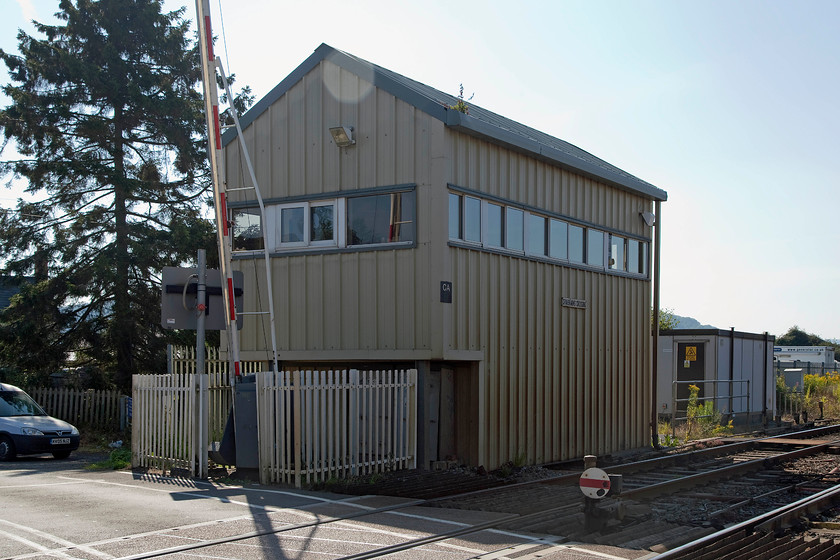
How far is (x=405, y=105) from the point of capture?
13.6 meters

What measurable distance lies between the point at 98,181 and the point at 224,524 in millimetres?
16106

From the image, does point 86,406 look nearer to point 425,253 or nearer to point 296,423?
point 296,423

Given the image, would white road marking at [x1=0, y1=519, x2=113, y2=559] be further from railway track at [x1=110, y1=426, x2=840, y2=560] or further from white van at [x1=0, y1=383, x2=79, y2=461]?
white van at [x1=0, y1=383, x2=79, y2=461]

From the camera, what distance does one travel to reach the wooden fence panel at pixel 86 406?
66.9 ft

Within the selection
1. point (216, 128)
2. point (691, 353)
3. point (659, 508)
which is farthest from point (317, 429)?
point (691, 353)

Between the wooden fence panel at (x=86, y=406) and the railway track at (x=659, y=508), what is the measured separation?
11.4 meters

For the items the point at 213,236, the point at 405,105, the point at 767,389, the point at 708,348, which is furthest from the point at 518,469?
the point at 767,389

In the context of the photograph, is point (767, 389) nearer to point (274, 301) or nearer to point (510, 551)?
point (274, 301)

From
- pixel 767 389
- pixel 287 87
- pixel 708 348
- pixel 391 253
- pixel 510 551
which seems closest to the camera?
pixel 510 551

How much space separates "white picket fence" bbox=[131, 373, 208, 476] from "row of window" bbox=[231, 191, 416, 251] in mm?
2814

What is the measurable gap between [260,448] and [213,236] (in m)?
11.6

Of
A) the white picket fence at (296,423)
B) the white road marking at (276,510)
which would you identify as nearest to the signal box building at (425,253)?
the white picket fence at (296,423)

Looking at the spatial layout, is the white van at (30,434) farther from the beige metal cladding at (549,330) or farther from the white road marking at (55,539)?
the beige metal cladding at (549,330)

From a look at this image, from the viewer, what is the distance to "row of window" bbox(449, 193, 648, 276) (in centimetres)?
1375
